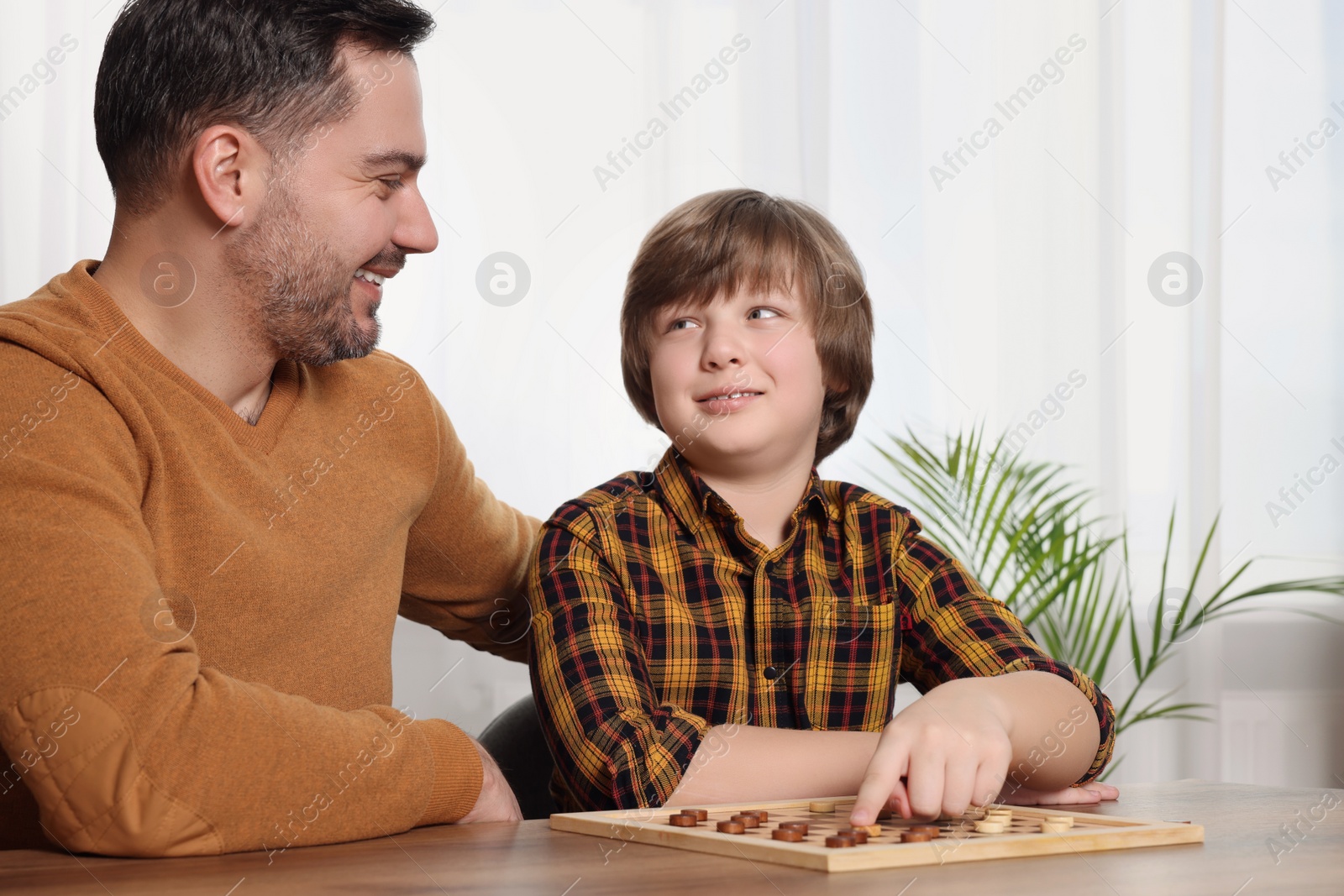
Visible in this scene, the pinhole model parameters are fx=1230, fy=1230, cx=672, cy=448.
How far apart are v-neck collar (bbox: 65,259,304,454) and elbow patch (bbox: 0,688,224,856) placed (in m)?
0.40

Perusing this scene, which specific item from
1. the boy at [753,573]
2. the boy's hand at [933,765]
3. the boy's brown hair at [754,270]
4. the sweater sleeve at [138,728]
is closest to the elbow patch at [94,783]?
the sweater sleeve at [138,728]

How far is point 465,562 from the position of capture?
4.99 feet

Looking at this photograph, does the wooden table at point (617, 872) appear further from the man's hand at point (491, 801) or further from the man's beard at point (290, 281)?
the man's beard at point (290, 281)

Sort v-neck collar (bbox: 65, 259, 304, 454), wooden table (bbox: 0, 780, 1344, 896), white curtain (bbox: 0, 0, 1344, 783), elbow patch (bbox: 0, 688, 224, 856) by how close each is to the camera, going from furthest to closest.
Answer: white curtain (bbox: 0, 0, 1344, 783), v-neck collar (bbox: 65, 259, 304, 454), elbow patch (bbox: 0, 688, 224, 856), wooden table (bbox: 0, 780, 1344, 896)

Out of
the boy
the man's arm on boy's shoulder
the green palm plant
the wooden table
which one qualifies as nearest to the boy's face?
the boy

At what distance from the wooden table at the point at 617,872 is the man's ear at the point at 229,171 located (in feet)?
2.23

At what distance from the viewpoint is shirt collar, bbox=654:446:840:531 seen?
1.34m

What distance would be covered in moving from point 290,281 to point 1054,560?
5.78 ft

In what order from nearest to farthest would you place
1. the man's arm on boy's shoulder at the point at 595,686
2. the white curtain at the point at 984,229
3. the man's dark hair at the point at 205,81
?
1. the man's arm on boy's shoulder at the point at 595,686
2. the man's dark hair at the point at 205,81
3. the white curtain at the point at 984,229

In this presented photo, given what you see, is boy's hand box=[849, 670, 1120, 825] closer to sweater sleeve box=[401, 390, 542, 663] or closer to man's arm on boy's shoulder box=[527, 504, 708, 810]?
man's arm on boy's shoulder box=[527, 504, 708, 810]

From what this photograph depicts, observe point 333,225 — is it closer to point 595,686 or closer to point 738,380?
point 738,380

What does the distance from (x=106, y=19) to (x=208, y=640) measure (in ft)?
5.84

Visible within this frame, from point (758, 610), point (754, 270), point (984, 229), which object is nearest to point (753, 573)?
point (758, 610)

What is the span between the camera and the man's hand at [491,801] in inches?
41.0
